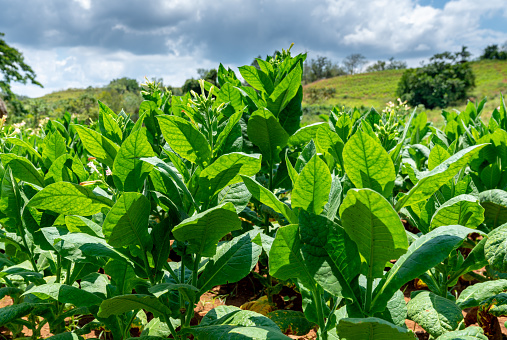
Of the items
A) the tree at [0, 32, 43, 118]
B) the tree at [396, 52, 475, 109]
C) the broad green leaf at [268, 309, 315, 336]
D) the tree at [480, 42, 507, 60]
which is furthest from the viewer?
the tree at [480, 42, 507, 60]

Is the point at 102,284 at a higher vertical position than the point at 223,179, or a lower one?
lower

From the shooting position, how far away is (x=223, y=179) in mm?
1381

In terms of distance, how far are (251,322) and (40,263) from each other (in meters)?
1.48

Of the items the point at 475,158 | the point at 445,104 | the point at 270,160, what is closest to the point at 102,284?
the point at 270,160

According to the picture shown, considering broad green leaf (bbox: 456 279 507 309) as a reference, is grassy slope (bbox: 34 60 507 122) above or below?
above

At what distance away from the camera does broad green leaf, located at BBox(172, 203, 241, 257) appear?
120 cm

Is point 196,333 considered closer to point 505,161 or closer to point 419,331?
point 419,331

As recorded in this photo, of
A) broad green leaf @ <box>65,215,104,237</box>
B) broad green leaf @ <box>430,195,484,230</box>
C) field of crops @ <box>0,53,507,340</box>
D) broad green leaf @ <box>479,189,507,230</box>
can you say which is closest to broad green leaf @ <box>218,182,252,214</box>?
field of crops @ <box>0,53,507,340</box>

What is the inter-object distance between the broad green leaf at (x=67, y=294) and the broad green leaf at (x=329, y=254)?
40.2 inches

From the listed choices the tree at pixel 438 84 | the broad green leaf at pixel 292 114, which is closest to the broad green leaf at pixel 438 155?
the broad green leaf at pixel 292 114

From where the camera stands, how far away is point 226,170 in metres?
1.33

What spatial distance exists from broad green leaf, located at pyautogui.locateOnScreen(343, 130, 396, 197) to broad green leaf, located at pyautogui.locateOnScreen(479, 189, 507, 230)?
3.97 feet

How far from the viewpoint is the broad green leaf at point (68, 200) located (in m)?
1.32

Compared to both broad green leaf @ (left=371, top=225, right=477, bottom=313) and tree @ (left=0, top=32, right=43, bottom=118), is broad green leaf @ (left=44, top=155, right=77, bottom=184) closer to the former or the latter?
broad green leaf @ (left=371, top=225, right=477, bottom=313)
